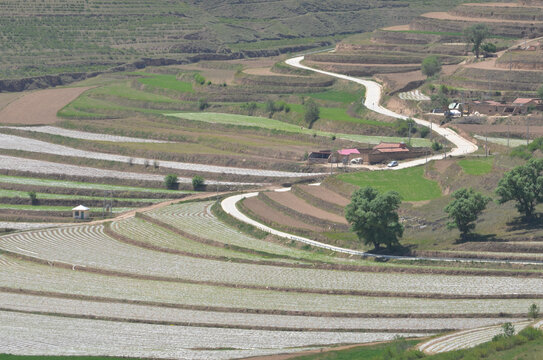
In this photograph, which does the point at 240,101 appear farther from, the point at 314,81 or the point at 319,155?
the point at 319,155

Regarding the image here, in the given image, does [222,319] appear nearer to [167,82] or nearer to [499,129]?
[499,129]

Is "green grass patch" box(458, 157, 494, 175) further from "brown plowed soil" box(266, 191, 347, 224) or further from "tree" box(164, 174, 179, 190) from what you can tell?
"tree" box(164, 174, 179, 190)

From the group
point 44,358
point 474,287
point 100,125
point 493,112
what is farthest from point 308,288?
point 100,125

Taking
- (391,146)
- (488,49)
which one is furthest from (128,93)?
(391,146)

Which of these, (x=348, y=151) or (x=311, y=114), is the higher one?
(x=311, y=114)

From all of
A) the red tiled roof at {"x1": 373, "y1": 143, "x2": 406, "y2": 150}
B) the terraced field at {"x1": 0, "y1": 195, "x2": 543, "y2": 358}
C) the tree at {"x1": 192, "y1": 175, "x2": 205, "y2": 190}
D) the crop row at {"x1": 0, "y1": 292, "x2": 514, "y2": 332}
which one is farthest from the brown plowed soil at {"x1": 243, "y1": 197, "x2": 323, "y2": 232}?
the crop row at {"x1": 0, "y1": 292, "x2": 514, "y2": 332}

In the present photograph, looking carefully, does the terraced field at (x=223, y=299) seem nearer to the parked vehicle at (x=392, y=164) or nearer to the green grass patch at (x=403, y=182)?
the green grass patch at (x=403, y=182)

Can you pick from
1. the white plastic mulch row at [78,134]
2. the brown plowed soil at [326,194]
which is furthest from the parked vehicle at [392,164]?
the white plastic mulch row at [78,134]
